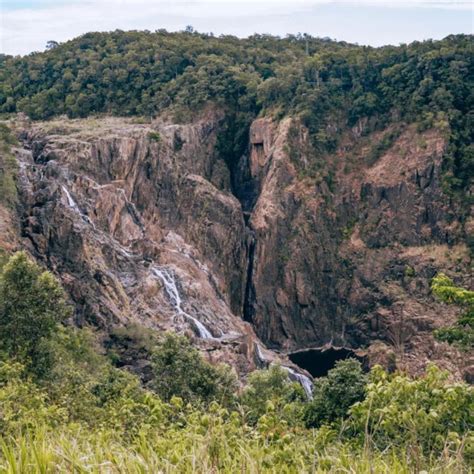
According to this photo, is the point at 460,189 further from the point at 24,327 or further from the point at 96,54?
the point at 24,327

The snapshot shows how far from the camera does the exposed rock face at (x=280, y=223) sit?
120ft

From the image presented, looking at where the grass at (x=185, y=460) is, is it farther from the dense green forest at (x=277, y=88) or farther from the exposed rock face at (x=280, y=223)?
the dense green forest at (x=277, y=88)

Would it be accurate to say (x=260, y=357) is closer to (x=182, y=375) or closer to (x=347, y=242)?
(x=347, y=242)

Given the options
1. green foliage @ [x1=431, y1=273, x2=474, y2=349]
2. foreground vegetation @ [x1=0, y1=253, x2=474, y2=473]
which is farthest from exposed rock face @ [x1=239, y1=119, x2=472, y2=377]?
green foliage @ [x1=431, y1=273, x2=474, y2=349]

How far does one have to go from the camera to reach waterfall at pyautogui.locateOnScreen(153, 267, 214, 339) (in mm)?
31797

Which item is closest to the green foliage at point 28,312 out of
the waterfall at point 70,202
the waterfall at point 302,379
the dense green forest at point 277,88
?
the waterfall at point 70,202

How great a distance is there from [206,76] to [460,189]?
61.9 feet

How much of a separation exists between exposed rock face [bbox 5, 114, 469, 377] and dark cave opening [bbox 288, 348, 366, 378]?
0.83m

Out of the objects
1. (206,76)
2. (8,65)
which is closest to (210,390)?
(206,76)

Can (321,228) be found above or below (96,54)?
below

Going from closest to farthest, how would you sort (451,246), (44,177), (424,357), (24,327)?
(24,327) → (44,177) → (424,357) → (451,246)

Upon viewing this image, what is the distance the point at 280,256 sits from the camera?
141ft

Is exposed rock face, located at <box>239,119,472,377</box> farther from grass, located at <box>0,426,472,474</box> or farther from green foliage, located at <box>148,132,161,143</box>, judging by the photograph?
grass, located at <box>0,426,472,474</box>

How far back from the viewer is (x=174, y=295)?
1312 inches
